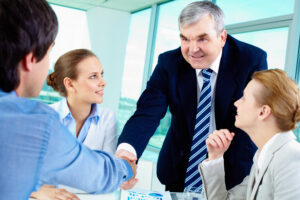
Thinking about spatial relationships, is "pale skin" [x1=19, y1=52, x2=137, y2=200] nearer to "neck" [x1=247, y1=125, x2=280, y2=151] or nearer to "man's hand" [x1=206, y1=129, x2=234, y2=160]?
"man's hand" [x1=206, y1=129, x2=234, y2=160]

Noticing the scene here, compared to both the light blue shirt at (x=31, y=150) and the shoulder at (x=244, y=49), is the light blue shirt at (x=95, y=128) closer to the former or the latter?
the shoulder at (x=244, y=49)

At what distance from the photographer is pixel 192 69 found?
1.89 metres

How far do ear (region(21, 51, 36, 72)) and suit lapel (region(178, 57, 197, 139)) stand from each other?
1119 mm

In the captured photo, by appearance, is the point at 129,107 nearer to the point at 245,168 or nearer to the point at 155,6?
the point at 155,6

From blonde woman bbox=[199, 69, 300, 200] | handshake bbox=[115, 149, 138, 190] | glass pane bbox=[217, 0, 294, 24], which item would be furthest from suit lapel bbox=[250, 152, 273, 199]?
glass pane bbox=[217, 0, 294, 24]

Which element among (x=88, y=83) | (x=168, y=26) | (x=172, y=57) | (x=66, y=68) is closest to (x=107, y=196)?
(x=172, y=57)

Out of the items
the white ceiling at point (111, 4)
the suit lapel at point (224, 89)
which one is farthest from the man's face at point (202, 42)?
the white ceiling at point (111, 4)

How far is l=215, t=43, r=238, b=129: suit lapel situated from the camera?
1.79 metres

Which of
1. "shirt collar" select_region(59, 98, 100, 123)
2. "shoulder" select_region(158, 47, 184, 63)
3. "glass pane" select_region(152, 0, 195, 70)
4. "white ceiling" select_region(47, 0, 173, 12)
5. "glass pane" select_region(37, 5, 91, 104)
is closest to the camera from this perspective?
"shoulder" select_region(158, 47, 184, 63)

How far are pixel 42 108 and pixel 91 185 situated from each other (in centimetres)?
30

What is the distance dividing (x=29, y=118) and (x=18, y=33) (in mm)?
224

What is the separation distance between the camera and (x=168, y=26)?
20.6 ft

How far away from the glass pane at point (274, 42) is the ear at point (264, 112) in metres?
2.32

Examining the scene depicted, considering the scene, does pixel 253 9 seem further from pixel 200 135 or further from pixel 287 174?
pixel 287 174
